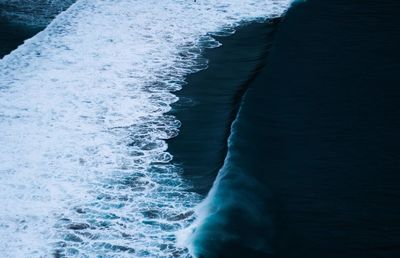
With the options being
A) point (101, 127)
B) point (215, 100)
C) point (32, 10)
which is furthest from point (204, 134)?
point (32, 10)

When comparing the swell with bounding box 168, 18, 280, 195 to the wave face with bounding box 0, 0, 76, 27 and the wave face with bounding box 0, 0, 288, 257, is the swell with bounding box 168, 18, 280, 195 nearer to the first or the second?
the wave face with bounding box 0, 0, 288, 257

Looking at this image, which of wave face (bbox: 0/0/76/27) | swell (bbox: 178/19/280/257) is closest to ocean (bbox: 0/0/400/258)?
swell (bbox: 178/19/280/257)

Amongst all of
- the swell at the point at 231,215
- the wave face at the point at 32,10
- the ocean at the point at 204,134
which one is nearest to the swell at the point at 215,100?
the ocean at the point at 204,134

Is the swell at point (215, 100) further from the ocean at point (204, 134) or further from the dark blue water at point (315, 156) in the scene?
the dark blue water at point (315, 156)

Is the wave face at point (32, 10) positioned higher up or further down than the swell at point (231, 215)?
higher up

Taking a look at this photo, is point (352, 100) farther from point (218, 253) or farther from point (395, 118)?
point (218, 253)

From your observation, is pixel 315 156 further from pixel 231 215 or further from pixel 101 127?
pixel 101 127

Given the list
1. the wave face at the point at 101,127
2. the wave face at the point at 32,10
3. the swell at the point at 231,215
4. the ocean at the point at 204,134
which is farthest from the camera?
the wave face at the point at 32,10
